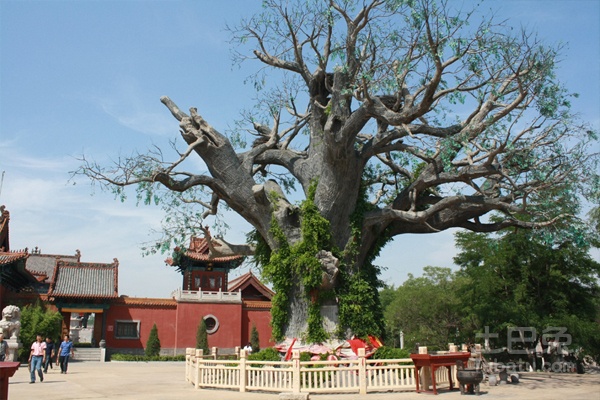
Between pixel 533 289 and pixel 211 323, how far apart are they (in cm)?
1597

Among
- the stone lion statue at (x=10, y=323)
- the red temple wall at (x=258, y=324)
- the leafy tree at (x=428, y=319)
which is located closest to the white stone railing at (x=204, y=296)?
the red temple wall at (x=258, y=324)

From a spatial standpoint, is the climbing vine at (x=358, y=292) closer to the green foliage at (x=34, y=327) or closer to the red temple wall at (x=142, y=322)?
the green foliage at (x=34, y=327)

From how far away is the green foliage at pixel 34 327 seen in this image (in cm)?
2042

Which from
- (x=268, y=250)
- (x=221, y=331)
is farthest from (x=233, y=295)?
(x=268, y=250)

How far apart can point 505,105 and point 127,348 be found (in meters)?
21.4

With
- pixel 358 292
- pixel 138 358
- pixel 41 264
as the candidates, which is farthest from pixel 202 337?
pixel 358 292

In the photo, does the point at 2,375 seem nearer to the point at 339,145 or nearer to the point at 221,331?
the point at 339,145

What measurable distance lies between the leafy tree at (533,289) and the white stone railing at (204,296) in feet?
44.1

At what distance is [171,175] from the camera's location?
11.6 m

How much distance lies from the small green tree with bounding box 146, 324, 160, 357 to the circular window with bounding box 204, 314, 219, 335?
2559mm

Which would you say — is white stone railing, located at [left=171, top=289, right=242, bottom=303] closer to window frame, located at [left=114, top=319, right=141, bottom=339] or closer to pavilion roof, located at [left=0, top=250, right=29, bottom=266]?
window frame, located at [left=114, top=319, right=141, bottom=339]

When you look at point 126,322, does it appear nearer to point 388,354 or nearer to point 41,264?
point 41,264

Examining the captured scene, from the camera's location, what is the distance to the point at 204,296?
27516 millimetres

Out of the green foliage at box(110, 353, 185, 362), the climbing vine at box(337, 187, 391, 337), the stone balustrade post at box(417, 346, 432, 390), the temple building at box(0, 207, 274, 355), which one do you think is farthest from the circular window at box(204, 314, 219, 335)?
the stone balustrade post at box(417, 346, 432, 390)
